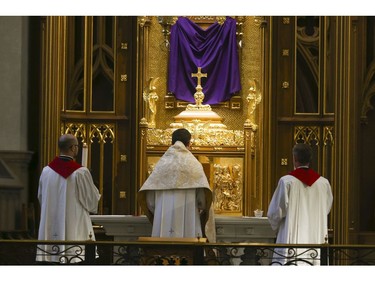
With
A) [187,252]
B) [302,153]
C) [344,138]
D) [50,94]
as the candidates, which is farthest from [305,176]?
[50,94]

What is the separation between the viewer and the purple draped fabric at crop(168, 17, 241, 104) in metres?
16.7

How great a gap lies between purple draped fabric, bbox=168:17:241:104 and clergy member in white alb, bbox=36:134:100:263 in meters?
5.36

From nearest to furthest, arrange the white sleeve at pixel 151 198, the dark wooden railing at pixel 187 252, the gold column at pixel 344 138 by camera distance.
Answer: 1. the dark wooden railing at pixel 187 252
2. the white sleeve at pixel 151 198
3. the gold column at pixel 344 138

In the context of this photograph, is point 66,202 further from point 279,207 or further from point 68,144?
point 279,207

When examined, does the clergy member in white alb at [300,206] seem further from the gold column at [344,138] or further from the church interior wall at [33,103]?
the church interior wall at [33,103]

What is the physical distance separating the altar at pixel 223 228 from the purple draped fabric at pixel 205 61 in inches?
199

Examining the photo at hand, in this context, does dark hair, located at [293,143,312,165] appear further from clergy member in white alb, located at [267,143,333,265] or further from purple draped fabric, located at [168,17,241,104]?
purple draped fabric, located at [168,17,241,104]

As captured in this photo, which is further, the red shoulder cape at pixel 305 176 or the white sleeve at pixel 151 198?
the white sleeve at pixel 151 198

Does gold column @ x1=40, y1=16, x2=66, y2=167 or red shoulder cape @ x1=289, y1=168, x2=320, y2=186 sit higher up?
gold column @ x1=40, y1=16, x2=66, y2=167

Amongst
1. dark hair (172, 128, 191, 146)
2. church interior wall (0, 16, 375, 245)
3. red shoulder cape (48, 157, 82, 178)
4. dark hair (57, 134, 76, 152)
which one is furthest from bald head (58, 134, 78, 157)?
church interior wall (0, 16, 375, 245)

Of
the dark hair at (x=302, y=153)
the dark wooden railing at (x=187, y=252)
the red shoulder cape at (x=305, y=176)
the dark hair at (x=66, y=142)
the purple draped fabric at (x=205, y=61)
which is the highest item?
the purple draped fabric at (x=205, y=61)

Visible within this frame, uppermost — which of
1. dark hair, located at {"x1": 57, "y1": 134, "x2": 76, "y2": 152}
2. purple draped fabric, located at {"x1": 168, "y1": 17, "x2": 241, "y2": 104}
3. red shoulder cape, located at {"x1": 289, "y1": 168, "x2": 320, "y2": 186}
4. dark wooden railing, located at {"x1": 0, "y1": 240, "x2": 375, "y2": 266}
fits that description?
purple draped fabric, located at {"x1": 168, "y1": 17, "x2": 241, "y2": 104}

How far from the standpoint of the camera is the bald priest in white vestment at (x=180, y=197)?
1149 centimetres

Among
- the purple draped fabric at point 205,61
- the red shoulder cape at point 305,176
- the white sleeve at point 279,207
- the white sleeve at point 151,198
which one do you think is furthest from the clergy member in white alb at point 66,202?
the purple draped fabric at point 205,61
